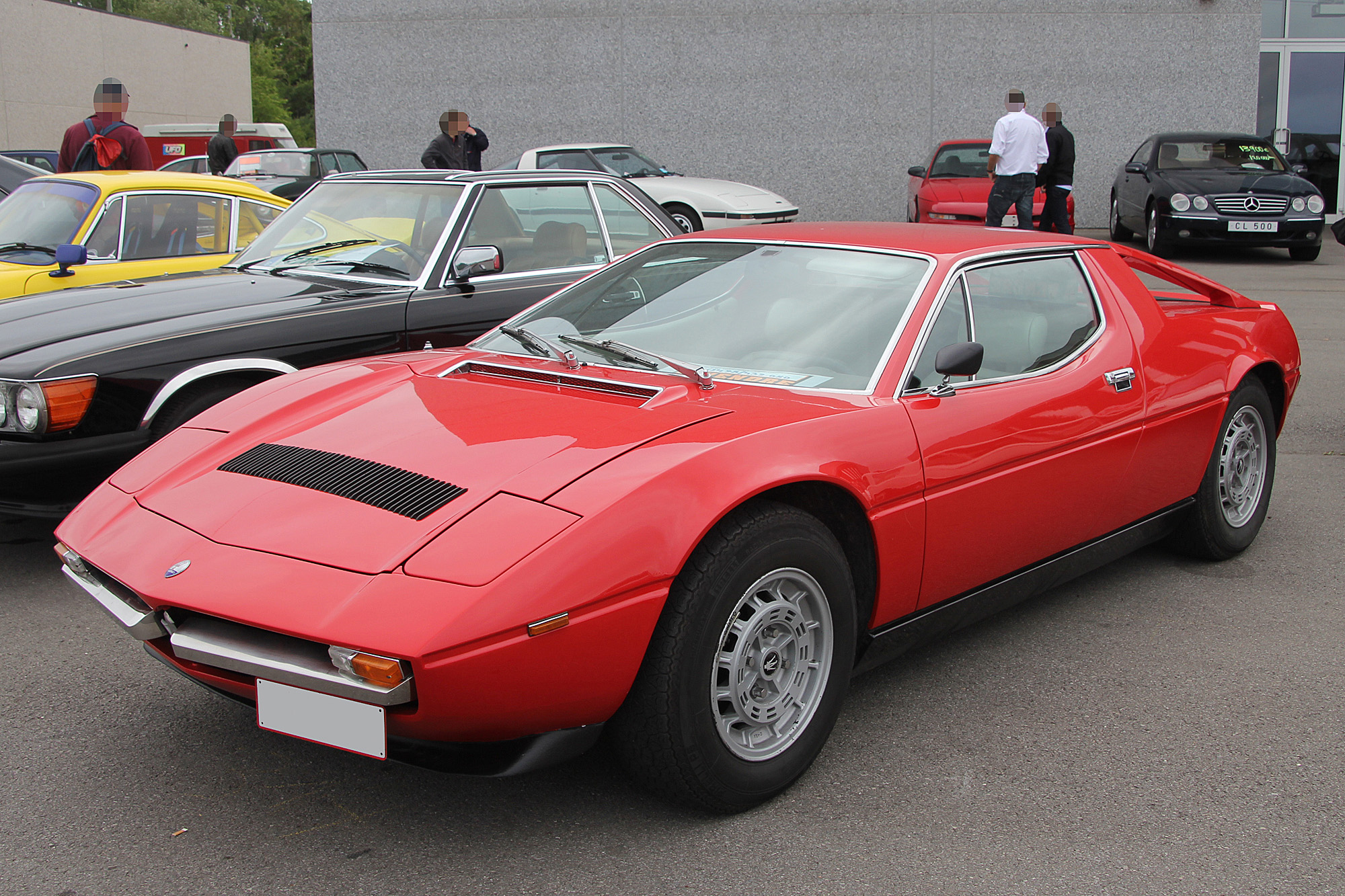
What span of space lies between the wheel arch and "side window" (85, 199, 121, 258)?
240 cm

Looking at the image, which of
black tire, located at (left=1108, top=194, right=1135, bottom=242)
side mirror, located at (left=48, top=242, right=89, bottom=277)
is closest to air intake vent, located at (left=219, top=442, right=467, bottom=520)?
side mirror, located at (left=48, top=242, right=89, bottom=277)

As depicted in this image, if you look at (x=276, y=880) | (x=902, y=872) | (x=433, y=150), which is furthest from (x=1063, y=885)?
(x=433, y=150)

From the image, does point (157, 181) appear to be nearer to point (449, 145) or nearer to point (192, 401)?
point (192, 401)

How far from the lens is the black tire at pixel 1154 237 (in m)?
13.6

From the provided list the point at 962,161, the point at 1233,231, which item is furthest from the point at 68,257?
the point at 1233,231

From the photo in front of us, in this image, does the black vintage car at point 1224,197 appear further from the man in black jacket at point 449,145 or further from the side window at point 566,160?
the man in black jacket at point 449,145

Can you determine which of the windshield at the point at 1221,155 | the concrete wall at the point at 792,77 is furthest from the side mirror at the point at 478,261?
the concrete wall at the point at 792,77

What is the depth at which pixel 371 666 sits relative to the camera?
2121mm

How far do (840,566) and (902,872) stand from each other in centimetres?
69

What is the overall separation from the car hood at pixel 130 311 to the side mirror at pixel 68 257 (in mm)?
644

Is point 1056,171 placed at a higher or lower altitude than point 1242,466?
Answer: higher

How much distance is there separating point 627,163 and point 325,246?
910 centimetres

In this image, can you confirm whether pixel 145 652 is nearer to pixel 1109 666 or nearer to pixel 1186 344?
pixel 1109 666

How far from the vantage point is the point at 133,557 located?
2.50 meters
